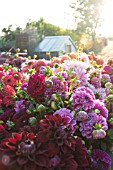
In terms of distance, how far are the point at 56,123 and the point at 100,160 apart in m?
0.30

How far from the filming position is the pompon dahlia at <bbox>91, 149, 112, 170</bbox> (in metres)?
1.29

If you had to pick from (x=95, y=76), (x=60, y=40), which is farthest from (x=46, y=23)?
(x=95, y=76)

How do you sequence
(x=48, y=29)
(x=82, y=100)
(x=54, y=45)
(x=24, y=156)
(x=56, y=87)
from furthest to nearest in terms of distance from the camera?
1. (x=48, y=29)
2. (x=54, y=45)
3. (x=56, y=87)
4. (x=82, y=100)
5. (x=24, y=156)

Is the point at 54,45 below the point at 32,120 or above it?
below

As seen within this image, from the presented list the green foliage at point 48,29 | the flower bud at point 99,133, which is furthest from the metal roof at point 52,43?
the flower bud at point 99,133

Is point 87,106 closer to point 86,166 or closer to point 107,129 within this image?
point 107,129

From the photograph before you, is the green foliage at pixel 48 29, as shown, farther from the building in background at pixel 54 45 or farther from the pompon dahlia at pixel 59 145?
the pompon dahlia at pixel 59 145

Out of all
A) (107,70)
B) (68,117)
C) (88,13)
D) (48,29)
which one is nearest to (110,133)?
(68,117)

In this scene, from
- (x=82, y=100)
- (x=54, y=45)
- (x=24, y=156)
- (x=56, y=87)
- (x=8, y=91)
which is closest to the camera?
(x=24, y=156)

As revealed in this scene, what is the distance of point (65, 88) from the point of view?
151cm

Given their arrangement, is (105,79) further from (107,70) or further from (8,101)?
(8,101)

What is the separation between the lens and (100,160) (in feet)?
4.29

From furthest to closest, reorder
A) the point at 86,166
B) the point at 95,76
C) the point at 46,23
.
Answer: the point at 46,23 → the point at 95,76 → the point at 86,166

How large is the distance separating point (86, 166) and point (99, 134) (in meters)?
0.13
